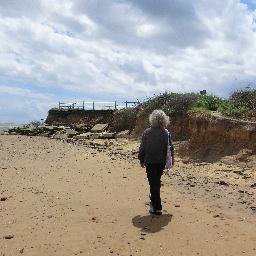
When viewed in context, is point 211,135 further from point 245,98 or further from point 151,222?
point 151,222

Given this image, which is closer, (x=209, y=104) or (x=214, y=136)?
(x=214, y=136)

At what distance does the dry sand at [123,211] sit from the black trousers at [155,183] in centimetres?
27

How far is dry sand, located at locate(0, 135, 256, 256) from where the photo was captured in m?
7.15

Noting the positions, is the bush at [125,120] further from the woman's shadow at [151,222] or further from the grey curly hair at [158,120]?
the woman's shadow at [151,222]

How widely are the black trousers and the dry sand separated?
0.89 feet

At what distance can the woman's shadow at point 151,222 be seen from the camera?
8.00 meters

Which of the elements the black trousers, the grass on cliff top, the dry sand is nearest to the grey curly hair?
the black trousers

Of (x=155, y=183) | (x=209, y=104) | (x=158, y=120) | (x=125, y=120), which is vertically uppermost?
(x=209, y=104)

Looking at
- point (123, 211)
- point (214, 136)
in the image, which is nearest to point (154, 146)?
point (123, 211)

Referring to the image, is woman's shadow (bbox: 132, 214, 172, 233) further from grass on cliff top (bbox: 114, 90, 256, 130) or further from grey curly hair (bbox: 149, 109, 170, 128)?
grass on cliff top (bbox: 114, 90, 256, 130)

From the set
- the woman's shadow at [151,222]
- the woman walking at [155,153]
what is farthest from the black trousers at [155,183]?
the woman's shadow at [151,222]

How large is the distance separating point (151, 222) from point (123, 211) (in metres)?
0.91

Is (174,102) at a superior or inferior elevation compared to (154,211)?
superior

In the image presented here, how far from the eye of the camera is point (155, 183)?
888 centimetres
